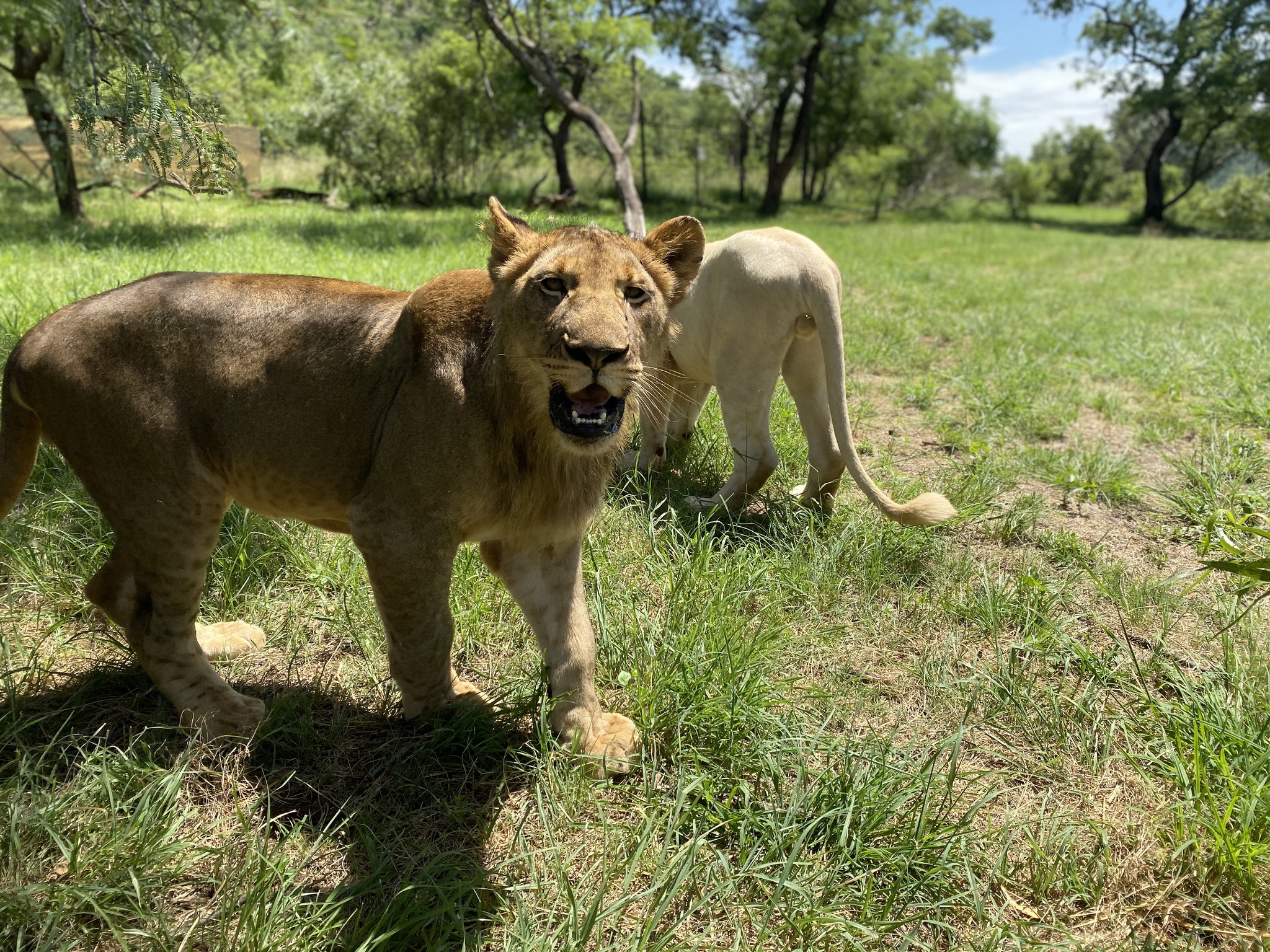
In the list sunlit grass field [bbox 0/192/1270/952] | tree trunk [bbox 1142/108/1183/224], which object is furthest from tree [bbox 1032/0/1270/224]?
sunlit grass field [bbox 0/192/1270/952]

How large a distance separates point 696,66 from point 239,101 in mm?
14943

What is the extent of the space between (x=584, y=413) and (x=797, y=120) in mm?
28504

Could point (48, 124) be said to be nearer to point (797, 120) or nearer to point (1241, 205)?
point (797, 120)

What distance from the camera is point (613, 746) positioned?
281 centimetres

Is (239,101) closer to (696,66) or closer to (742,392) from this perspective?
(696,66)

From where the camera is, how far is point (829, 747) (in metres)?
2.78

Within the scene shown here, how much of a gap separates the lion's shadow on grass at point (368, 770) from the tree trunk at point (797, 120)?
27.2 m

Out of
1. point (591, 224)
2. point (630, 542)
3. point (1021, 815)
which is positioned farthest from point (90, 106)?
point (1021, 815)

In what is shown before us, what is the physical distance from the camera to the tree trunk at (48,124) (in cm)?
714

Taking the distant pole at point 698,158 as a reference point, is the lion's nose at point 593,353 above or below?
below

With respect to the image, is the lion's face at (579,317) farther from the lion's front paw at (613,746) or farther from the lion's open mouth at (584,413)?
the lion's front paw at (613,746)

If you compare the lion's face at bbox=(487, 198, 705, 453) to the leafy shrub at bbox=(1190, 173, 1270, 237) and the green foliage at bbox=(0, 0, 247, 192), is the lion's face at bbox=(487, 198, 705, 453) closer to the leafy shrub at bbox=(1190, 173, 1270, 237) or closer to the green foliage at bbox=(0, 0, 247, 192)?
the green foliage at bbox=(0, 0, 247, 192)

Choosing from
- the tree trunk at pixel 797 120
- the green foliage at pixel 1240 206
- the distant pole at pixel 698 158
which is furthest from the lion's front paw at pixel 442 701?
the green foliage at pixel 1240 206

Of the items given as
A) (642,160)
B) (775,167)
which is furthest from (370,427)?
(642,160)
